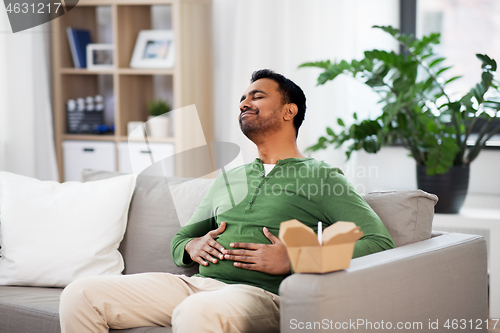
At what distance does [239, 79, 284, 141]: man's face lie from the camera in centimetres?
182

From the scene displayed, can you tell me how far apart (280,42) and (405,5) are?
0.77 meters

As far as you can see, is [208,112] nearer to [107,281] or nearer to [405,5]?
[405,5]

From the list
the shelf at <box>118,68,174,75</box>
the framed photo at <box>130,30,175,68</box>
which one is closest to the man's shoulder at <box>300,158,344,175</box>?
the shelf at <box>118,68,174,75</box>

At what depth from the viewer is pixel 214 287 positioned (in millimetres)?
1562

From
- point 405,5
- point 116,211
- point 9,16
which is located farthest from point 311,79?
point 9,16

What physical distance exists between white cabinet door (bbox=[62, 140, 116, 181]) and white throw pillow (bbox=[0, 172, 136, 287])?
57.8 inches

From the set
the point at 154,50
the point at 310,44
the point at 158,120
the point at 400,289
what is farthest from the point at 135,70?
the point at 400,289

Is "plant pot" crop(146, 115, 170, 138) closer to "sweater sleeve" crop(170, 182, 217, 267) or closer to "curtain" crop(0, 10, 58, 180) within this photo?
"curtain" crop(0, 10, 58, 180)

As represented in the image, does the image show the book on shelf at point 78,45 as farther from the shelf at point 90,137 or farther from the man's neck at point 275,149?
the man's neck at point 275,149

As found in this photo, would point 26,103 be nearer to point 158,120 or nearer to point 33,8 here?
point 33,8

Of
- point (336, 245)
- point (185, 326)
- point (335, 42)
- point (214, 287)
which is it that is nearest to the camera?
point (336, 245)

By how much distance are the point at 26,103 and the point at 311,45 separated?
176cm

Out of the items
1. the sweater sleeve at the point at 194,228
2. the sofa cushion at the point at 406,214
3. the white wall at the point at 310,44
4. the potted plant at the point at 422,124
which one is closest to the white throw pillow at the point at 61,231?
the sweater sleeve at the point at 194,228

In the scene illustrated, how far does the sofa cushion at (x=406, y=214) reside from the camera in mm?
1613
